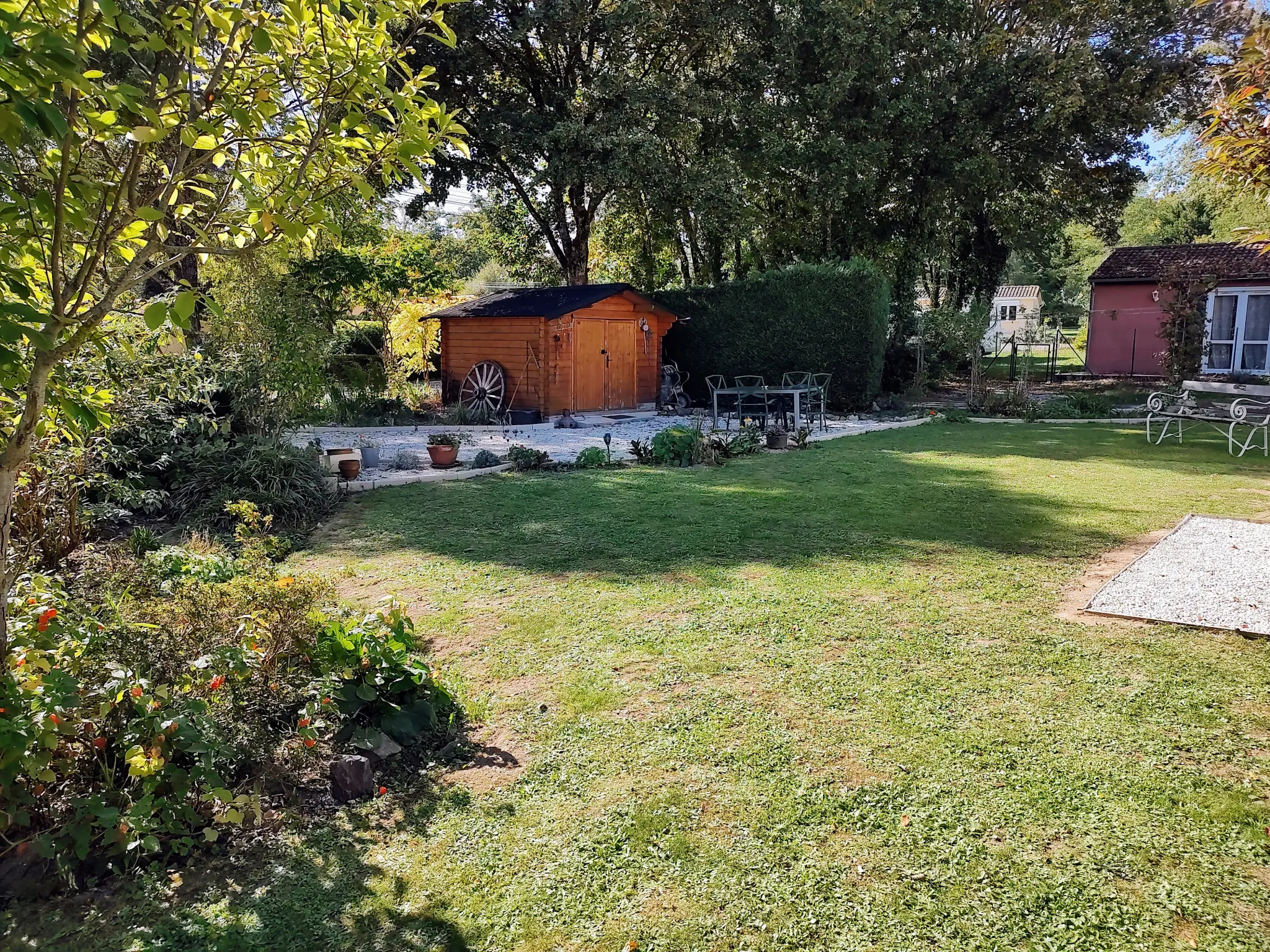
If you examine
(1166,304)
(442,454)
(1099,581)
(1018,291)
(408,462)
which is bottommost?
(1099,581)

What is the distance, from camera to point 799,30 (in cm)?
1786

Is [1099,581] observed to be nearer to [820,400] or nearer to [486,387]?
[820,400]

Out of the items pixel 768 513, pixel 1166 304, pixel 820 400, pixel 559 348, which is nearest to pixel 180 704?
pixel 768 513

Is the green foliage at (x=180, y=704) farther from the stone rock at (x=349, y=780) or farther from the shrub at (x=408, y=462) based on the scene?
the shrub at (x=408, y=462)

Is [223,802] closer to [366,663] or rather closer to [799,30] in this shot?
[366,663]

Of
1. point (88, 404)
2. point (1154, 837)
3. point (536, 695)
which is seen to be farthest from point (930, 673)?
point (88, 404)

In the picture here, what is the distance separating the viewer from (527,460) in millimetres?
10086

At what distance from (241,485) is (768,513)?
15.2 ft

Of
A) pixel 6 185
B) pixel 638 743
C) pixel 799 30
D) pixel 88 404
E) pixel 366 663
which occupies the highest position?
pixel 799 30

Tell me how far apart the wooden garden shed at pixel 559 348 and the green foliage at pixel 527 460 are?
638 cm

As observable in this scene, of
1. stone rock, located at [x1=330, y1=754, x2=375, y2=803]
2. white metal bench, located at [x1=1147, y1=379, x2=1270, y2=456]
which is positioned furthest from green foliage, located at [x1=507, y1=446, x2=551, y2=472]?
white metal bench, located at [x1=1147, y1=379, x2=1270, y2=456]

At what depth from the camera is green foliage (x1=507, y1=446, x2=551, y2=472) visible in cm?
1007

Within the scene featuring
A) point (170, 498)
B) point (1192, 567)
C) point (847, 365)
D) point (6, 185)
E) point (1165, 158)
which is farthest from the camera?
point (1165, 158)

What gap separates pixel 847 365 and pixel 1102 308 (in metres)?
11.3
